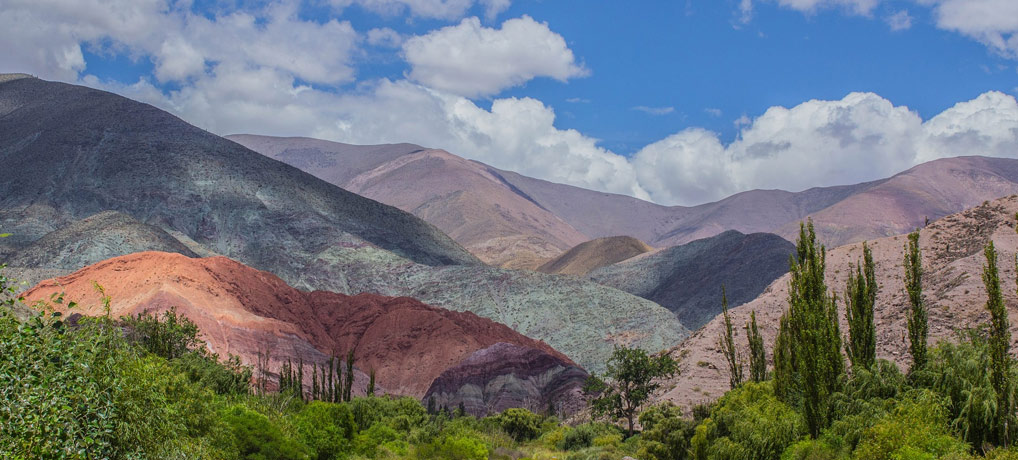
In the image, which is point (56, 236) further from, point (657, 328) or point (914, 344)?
point (914, 344)

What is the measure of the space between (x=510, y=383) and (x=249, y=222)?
65.0 metres

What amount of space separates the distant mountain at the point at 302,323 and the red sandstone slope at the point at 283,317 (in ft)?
0.32

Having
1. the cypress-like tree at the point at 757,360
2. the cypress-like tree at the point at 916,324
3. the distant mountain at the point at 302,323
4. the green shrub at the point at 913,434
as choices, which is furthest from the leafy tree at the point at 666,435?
the distant mountain at the point at 302,323

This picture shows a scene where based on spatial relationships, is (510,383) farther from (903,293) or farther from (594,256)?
(594,256)

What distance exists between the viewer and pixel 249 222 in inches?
4788

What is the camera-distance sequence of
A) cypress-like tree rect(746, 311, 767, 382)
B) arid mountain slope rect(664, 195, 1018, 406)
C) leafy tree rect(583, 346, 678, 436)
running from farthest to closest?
leafy tree rect(583, 346, 678, 436) → arid mountain slope rect(664, 195, 1018, 406) → cypress-like tree rect(746, 311, 767, 382)

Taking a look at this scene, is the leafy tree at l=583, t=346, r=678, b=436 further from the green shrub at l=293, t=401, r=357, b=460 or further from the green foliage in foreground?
the green shrub at l=293, t=401, r=357, b=460

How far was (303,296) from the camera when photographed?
8856 centimetres

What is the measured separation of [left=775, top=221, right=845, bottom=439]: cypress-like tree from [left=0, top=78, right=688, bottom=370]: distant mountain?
2231 inches

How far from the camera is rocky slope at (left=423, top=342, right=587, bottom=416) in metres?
69.6

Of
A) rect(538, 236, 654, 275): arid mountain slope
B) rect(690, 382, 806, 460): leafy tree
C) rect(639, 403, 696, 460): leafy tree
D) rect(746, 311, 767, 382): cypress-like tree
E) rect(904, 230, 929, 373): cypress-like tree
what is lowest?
rect(639, 403, 696, 460): leafy tree

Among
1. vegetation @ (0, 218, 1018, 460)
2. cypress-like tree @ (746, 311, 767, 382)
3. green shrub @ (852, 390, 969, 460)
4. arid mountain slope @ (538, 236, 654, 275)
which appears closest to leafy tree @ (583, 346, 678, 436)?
vegetation @ (0, 218, 1018, 460)

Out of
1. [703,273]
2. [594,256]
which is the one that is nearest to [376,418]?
[703,273]

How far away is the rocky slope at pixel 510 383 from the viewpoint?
2741 inches
